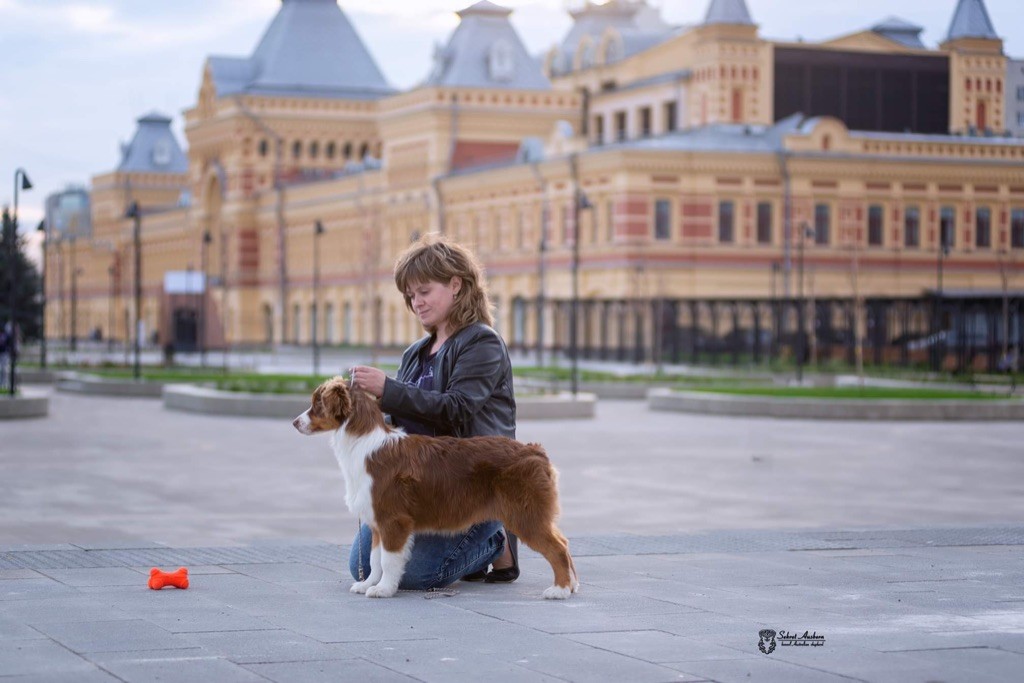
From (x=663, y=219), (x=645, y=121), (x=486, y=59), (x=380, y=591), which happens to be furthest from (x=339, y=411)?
(x=486, y=59)

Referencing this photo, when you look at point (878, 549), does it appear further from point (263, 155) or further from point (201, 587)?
point (263, 155)

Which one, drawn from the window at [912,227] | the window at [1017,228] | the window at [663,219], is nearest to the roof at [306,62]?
the window at [663,219]

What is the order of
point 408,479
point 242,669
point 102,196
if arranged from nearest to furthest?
1. point 242,669
2. point 408,479
3. point 102,196

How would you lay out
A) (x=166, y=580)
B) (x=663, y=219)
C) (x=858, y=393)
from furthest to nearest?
1. (x=663, y=219)
2. (x=858, y=393)
3. (x=166, y=580)

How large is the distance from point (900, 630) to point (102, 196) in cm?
13387

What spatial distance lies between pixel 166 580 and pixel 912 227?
6072 centimetres

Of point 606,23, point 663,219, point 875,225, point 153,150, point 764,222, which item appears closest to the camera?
point 663,219

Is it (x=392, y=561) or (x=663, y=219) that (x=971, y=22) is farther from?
(x=392, y=561)

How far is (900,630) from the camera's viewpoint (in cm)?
867

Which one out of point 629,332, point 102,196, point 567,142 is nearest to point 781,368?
point 629,332

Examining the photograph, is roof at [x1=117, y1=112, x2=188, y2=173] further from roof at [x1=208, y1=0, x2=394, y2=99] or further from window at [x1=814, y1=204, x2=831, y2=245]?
window at [x1=814, y1=204, x2=831, y2=245]

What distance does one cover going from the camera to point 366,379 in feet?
31.1

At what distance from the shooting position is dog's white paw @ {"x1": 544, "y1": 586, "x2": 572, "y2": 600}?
963 cm

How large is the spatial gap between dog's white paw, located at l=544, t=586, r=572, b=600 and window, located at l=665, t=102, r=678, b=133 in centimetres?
6871
